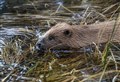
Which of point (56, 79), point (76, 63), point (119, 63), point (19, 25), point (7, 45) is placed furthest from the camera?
point (19, 25)

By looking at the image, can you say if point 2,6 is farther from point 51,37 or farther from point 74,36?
point 74,36

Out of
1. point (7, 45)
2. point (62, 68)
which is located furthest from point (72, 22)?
point (62, 68)

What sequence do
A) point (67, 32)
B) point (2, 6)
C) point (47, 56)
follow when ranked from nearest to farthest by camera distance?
point (47, 56)
point (67, 32)
point (2, 6)

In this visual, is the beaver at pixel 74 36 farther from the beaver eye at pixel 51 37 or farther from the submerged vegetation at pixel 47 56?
the submerged vegetation at pixel 47 56

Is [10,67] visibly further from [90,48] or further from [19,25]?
Result: [19,25]

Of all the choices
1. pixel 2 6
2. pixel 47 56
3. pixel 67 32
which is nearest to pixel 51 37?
pixel 67 32

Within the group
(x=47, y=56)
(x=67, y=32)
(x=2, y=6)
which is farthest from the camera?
(x=2, y=6)
